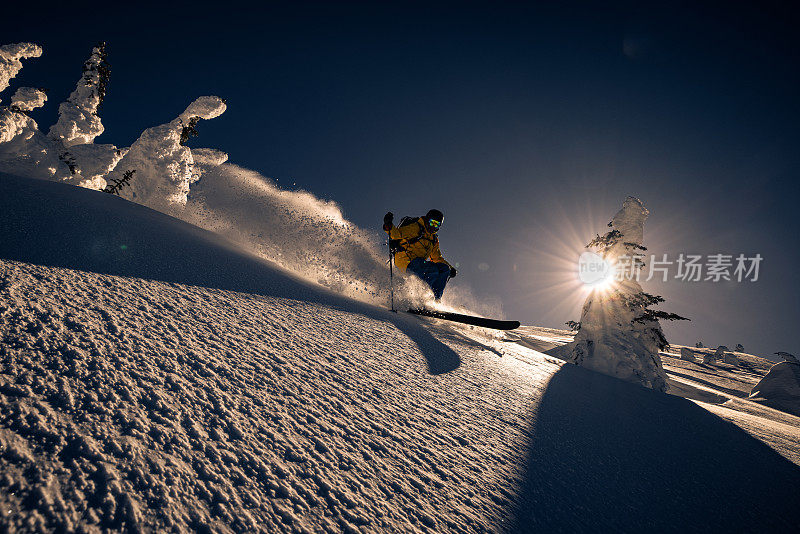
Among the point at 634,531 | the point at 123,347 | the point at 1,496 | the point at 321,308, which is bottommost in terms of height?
the point at 634,531

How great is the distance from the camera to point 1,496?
2.36ft

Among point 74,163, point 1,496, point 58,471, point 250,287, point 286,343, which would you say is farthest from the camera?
point 74,163

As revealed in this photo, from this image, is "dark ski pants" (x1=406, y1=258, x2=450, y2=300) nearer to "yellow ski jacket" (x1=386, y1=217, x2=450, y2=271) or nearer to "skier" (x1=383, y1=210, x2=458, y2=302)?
"skier" (x1=383, y1=210, x2=458, y2=302)

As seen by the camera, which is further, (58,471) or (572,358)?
(572,358)

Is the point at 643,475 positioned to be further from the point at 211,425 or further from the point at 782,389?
the point at 782,389

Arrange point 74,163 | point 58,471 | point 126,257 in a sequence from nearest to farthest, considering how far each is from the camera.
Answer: point 58,471
point 126,257
point 74,163

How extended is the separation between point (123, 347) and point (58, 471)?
835 millimetres

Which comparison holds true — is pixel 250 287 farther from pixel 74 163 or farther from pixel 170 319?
pixel 74 163

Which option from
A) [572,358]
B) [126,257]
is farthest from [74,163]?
[572,358]

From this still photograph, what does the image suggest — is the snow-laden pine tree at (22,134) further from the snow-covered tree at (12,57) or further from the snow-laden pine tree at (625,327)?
the snow-laden pine tree at (625,327)

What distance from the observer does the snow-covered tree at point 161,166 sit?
9422 millimetres

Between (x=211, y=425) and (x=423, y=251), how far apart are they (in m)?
7.46

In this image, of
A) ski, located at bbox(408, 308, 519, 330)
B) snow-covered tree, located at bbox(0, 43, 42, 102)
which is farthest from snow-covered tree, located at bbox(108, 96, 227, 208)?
ski, located at bbox(408, 308, 519, 330)

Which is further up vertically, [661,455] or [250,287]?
[250,287]
